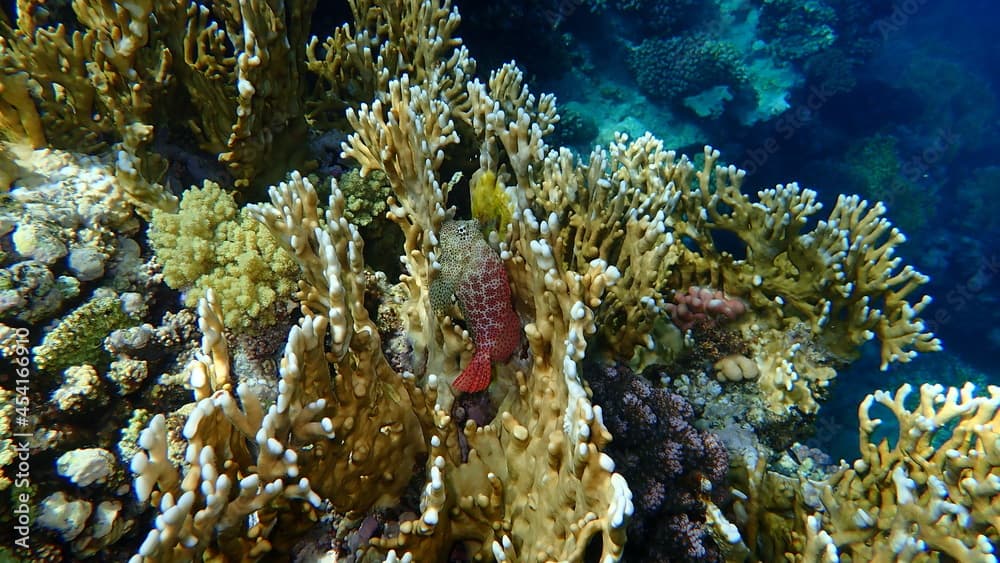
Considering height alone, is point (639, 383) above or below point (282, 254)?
below

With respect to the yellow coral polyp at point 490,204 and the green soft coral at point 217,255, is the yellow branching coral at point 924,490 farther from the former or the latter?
the green soft coral at point 217,255

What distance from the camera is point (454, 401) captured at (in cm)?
285

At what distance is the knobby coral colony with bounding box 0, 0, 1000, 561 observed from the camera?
2.00 m

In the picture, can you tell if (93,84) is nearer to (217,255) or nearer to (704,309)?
(217,255)

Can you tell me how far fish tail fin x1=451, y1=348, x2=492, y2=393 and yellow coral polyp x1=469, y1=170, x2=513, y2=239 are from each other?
1.07 meters

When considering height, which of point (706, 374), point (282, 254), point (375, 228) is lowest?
point (706, 374)

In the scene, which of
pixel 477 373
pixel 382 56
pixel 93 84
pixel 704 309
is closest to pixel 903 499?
pixel 704 309

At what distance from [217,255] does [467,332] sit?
181cm

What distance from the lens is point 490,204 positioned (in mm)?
3592

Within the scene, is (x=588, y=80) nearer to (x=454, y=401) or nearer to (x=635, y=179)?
(x=635, y=179)

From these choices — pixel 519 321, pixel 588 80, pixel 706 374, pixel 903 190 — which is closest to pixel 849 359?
pixel 706 374

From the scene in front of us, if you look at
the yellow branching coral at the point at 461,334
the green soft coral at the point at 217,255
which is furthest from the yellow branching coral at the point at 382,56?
the green soft coral at the point at 217,255

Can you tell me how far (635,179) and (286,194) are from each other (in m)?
2.93

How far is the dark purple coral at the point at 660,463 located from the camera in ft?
9.00
